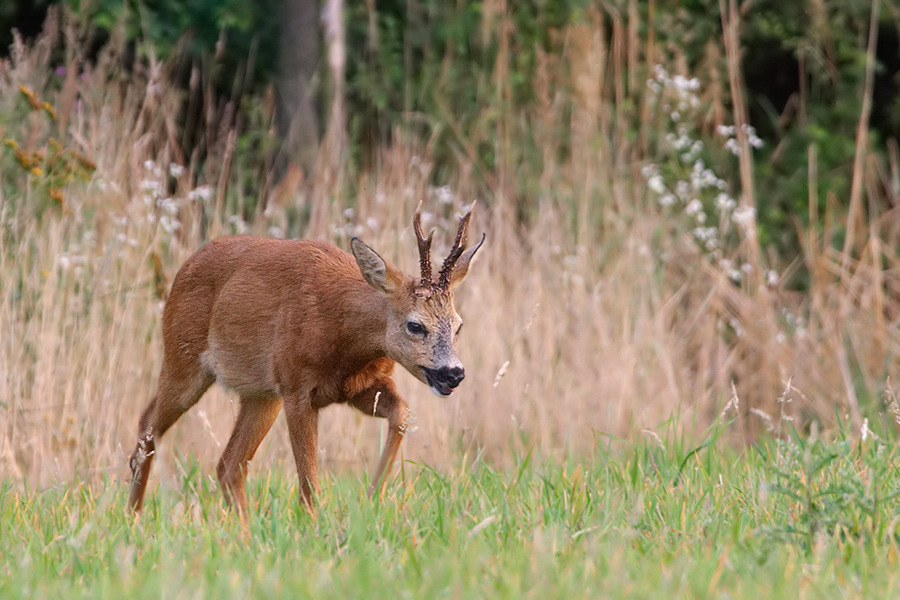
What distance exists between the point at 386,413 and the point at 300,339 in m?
0.46

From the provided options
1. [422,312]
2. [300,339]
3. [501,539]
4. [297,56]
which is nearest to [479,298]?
[300,339]

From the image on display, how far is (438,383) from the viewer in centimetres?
475

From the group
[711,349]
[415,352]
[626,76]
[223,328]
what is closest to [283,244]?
[223,328]

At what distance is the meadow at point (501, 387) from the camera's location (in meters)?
3.72

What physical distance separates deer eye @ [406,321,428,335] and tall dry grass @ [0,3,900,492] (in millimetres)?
1019

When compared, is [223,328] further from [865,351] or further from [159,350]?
[865,351]

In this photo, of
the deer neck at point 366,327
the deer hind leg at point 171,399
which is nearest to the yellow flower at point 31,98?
the deer hind leg at point 171,399

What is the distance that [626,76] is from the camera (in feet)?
40.6

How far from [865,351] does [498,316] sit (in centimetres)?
250

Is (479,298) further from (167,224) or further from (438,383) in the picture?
(438,383)

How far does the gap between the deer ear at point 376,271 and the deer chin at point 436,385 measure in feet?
1.22

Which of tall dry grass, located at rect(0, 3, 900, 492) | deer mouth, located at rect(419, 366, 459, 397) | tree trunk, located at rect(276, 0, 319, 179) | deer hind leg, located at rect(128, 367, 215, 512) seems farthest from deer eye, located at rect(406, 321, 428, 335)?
tree trunk, located at rect(276, 0, 319, 179)

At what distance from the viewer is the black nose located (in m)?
4.69

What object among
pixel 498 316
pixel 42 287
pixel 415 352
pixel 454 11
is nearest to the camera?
pixel 415 352
